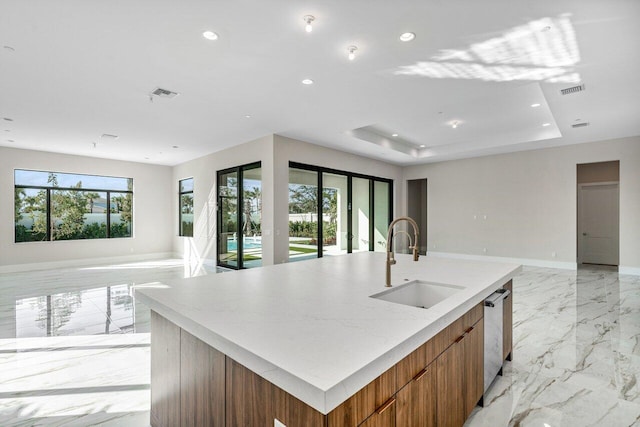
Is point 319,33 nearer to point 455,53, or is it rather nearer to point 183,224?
point 455,53

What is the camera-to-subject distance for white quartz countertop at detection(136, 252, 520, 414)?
885mm

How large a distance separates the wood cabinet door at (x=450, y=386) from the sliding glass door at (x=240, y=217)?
5525 millimetres

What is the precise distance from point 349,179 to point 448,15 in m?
5.85

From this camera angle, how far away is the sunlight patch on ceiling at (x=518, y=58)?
114 inches

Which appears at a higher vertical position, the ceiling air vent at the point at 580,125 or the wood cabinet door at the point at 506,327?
the ceiling air vent at the point at 580,125

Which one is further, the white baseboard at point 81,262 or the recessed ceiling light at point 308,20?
the white baseboard at point 81,262

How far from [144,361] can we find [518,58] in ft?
16.3

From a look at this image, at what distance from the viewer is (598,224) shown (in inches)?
332

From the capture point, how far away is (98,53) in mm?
3275

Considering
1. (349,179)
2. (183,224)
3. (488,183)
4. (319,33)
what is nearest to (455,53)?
(319,33)

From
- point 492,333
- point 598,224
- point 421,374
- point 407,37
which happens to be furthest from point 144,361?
point 598,224

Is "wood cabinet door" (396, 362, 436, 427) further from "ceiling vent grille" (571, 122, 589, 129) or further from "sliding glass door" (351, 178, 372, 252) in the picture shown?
"sliding glass door" (351, 178, 372, 252)

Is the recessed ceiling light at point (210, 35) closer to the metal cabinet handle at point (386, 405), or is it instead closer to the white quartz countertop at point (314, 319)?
the white quartz countertop at point (314, 319)

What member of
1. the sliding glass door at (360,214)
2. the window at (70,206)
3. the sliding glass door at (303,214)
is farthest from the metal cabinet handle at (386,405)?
the window at (70,206)
